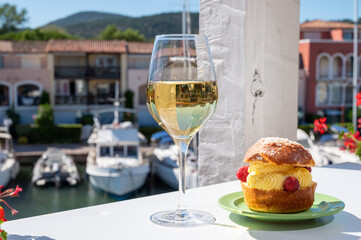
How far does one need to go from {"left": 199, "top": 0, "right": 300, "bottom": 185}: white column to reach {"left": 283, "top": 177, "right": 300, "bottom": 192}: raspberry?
0.85m

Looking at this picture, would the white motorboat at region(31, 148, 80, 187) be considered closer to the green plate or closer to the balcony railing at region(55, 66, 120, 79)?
the balcony railing at region(55, 66, 120, 79)

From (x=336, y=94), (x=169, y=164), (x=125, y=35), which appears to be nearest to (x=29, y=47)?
(x=169, y=164)

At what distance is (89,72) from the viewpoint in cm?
2542

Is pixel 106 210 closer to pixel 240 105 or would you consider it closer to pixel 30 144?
pixel 240 105

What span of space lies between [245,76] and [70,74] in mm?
24263

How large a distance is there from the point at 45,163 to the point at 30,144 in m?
4.51

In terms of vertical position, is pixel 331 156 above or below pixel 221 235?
below

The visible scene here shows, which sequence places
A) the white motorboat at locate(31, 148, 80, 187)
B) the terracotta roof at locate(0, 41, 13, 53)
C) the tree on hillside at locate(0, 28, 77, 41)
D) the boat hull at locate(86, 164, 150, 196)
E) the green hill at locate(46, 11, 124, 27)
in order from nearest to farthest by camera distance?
1. the boat hull at locate(86, 164, 150, 196)
2. the white motorboat at locate(31, 148, 80, 187)
3. the terracotta roof at locate(0, 41, 13, 53)
4. the tree on hillside at locate(0, 28, 77, 41)
5. the green hill at locate(46, 11, 124, 27)

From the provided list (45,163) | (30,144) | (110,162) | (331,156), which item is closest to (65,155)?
(45,163)

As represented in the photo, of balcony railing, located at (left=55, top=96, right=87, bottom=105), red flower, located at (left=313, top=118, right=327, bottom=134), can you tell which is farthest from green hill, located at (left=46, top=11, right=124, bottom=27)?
red flower, located at (left=313, top=118, right=327, bottom=134)

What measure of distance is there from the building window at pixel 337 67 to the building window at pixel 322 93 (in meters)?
1.00

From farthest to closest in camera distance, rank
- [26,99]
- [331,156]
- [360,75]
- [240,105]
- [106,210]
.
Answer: [360,75] → [26,99] → [331,156] → [240,105] → [106,210]

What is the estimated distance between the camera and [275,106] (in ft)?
5.90

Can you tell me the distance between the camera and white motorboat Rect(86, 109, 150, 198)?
15766 millimetres
